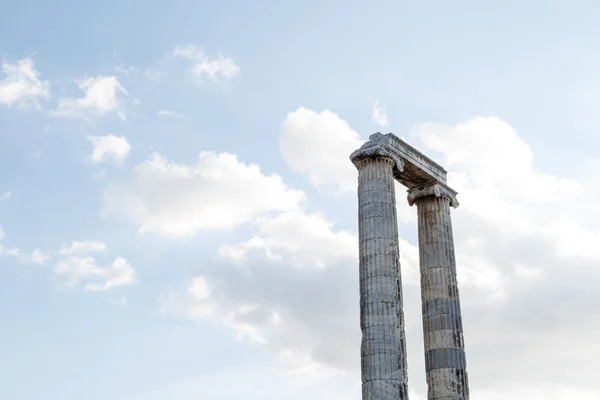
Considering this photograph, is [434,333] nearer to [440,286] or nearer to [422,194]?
[440,286]

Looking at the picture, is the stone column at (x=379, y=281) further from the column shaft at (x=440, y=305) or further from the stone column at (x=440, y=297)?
the column shaft at (x=440, y=305)

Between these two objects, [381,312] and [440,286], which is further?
[440,286]

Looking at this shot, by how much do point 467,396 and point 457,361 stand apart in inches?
76.2

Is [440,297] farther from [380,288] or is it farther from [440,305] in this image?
[380,288]

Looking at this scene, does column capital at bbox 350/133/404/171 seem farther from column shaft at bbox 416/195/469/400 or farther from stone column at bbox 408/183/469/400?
column shaft at bbox 416/195/469/400

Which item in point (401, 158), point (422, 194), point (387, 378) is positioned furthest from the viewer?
point (422, 194)

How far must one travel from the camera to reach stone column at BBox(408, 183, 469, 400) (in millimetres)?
45688

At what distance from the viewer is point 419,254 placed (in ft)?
163

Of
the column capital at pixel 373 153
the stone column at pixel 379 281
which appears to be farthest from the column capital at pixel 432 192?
the stone column at pixel 379 281

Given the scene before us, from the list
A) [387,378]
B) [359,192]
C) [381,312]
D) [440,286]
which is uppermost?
[359,192]

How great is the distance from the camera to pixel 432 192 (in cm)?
4975

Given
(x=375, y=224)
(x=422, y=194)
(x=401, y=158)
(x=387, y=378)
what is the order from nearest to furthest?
1. (x=387, y=378)
2. (x=375, y=224)
3. (x=401, y=158)
4. (x=422, y=194)

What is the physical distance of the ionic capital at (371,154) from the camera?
44.9m

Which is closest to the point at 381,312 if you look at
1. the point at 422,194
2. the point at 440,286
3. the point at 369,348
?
the point at 369,348
